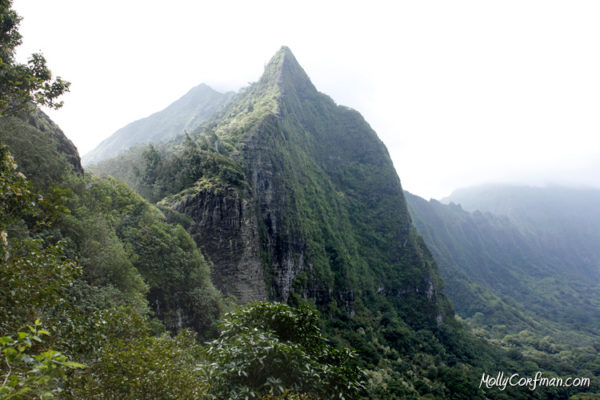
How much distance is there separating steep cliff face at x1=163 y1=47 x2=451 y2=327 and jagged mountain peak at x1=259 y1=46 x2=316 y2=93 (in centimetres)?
59

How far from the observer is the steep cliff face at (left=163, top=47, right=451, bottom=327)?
115 feet

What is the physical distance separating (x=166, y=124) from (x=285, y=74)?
77.0 meters

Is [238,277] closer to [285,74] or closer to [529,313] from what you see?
[285,74]

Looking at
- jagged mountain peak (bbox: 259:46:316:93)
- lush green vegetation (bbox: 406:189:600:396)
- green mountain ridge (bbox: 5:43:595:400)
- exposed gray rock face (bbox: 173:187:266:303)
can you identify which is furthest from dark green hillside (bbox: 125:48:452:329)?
lush green vegetation (bbox: 406:189:600:396)

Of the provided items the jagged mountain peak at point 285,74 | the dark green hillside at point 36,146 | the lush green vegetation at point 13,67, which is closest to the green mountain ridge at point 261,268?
the dark green hillside at point 36,146

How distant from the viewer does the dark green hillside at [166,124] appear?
436 ft

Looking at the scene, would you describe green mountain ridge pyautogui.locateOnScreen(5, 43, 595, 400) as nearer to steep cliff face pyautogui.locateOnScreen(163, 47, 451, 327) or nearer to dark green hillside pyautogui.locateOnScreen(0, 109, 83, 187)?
dark green hillside pyautogui.locateOnScreen(0, 109, 83, 187)

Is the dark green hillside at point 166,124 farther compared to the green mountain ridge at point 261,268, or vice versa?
the dark green hillside at point 166,124

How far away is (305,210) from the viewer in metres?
68.8

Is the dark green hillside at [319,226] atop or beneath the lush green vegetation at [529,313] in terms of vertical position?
atop

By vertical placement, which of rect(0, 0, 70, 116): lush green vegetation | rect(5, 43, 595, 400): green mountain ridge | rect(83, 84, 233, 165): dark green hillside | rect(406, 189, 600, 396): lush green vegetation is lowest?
rect(406, 189, 600, 396): lush green vegetation

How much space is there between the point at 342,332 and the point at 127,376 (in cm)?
5612

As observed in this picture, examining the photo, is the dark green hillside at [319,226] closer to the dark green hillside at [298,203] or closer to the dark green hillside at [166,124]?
the dark green hillside at [298,203]

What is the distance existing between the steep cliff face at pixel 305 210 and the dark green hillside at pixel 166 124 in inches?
1549
